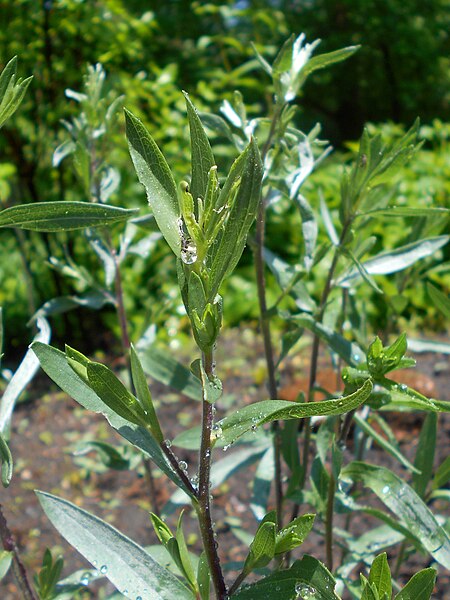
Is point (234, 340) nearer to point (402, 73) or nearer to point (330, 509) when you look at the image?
point (330, 509)

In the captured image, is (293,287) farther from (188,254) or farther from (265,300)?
(188,254)

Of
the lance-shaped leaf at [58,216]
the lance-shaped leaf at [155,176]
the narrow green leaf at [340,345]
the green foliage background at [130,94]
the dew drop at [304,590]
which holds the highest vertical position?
the lance-shaped leaf at [155,176]

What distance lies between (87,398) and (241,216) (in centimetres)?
31

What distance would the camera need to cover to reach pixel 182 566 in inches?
35.0

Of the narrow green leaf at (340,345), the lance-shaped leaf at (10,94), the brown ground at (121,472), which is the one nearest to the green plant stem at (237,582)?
the narrow green leaf at (340,345)

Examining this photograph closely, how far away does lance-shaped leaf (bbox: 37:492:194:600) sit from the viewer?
2.89ft

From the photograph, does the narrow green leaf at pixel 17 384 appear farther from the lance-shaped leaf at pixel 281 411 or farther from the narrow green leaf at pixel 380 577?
the narrow green leaf at pixel 380 577

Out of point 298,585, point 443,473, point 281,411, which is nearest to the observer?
point 281,411

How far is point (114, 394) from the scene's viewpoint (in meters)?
0.79

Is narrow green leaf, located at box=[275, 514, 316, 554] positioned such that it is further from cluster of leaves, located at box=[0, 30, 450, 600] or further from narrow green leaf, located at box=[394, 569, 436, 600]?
narrow green leaf, located at box=[394, 569, 436, 600]

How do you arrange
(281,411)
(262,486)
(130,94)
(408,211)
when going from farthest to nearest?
(130,94) < (262,486) < (408,211) < (281,411)

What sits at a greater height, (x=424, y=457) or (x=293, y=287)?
(x=293, y=287)

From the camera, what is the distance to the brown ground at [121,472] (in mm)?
2559

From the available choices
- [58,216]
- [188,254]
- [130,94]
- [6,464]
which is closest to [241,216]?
[188,254]
